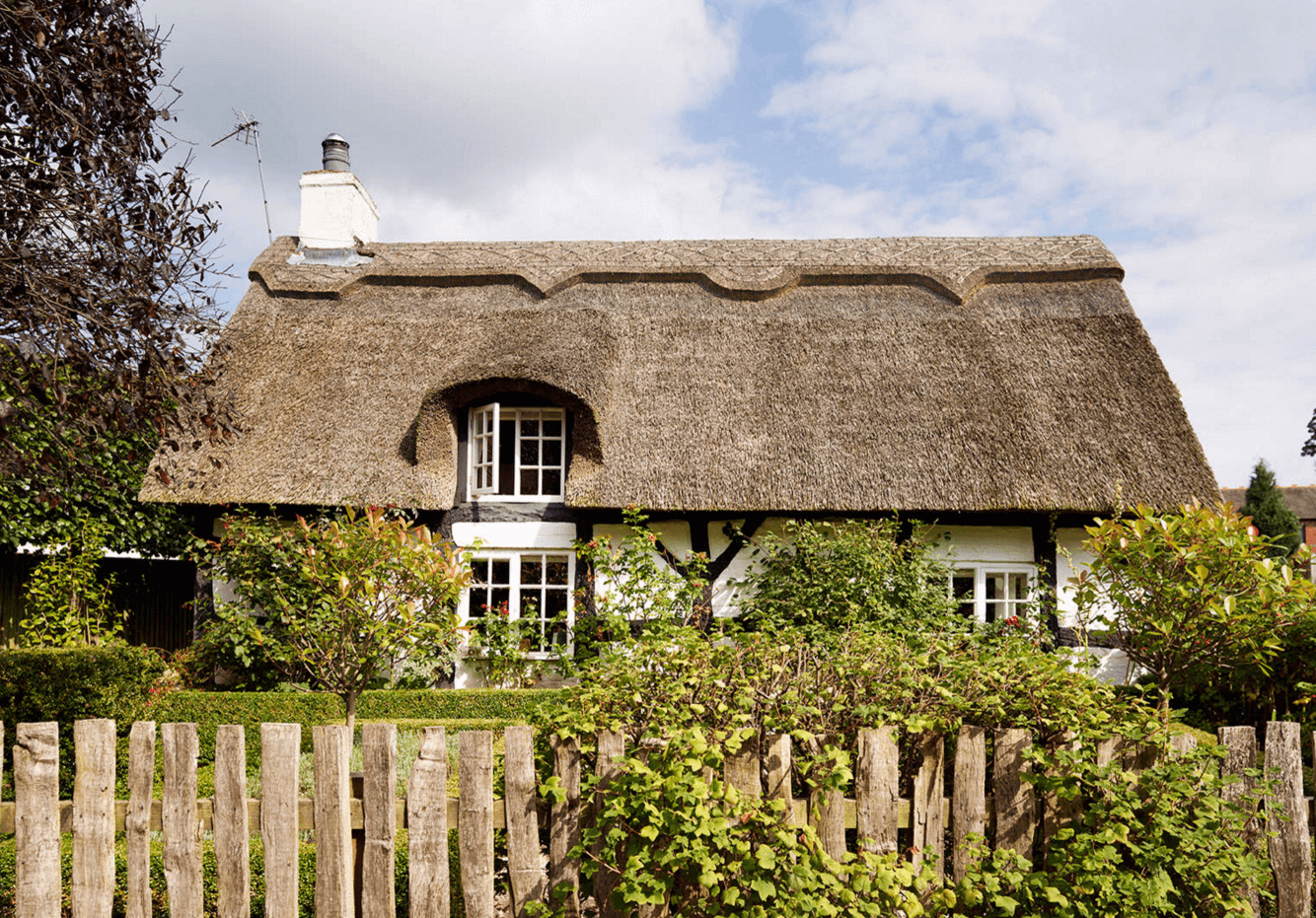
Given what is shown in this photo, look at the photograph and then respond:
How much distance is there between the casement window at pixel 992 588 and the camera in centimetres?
841

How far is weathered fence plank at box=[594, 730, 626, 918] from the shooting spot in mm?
2430

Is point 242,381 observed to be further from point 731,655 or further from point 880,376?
point 731,655

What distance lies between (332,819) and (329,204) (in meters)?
10.9

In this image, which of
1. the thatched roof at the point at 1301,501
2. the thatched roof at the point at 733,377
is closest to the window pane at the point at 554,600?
the thatched roof at the point at 733,377

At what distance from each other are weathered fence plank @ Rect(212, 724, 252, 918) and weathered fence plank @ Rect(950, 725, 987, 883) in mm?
2278

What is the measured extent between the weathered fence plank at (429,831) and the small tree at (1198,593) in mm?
4045

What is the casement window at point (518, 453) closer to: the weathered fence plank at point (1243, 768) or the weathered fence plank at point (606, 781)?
the weathered fence plank at point (606, 781)

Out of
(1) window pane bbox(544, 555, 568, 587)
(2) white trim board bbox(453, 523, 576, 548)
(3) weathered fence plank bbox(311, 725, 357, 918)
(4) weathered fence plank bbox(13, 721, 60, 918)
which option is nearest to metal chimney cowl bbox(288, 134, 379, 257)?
(2) white trim board bbox(453, 523, 576, 548)

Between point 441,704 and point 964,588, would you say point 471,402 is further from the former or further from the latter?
point 964,588

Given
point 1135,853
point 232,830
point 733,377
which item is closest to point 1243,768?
point 1135,853

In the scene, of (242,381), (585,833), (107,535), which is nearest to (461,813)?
(585,833)

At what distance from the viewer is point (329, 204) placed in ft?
37.3

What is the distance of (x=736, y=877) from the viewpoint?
2312mm

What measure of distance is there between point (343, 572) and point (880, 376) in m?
6.43
